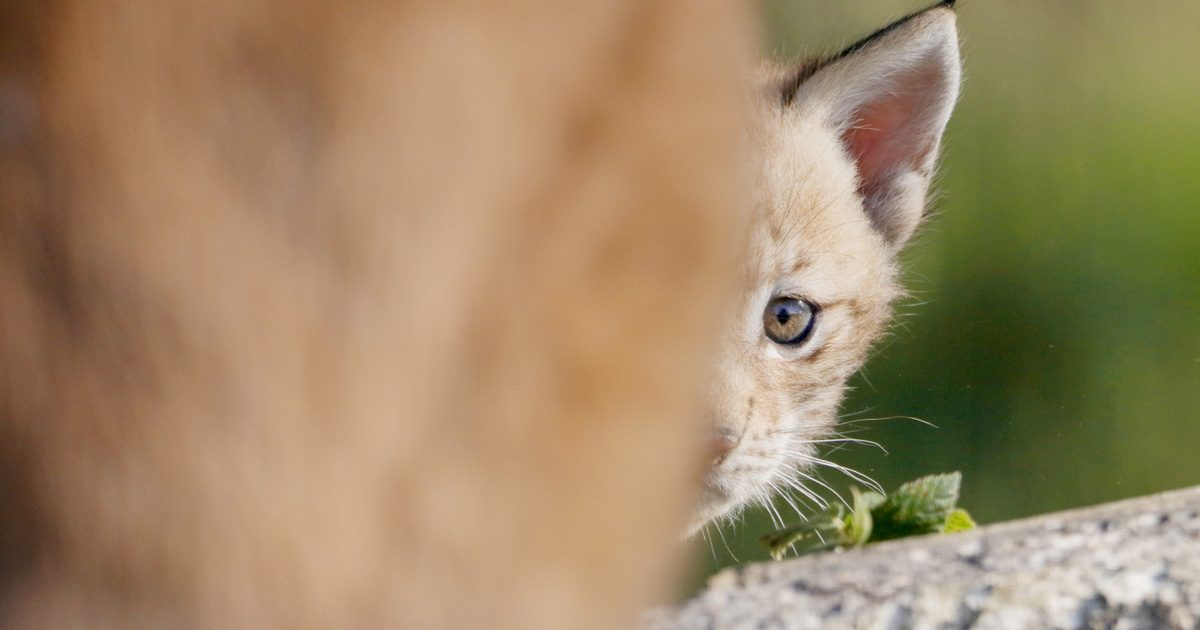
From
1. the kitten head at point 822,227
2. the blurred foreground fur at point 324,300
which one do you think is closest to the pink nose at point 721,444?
the kitten head at point 822,227

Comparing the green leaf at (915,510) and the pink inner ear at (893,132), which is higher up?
the pink inner ear at (893,132)

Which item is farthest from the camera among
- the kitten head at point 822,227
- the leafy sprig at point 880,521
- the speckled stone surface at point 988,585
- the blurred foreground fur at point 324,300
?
the kitten head at point 822,227

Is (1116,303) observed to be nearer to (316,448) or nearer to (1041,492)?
(1041,492)

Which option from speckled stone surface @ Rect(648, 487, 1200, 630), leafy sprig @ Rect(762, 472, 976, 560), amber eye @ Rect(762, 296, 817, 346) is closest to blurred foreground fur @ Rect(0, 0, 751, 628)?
speckled stone surface @ Rect(648, 487, 1200, 630)

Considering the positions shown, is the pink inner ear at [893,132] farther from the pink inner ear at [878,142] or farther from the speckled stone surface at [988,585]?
the speckled stone surface at [988,585]

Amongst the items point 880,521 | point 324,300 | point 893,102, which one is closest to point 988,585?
point 880,521
